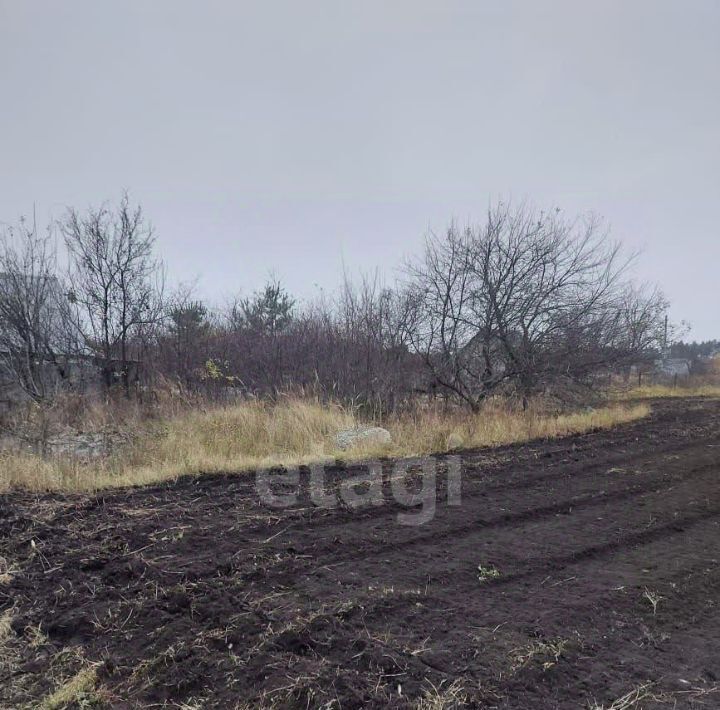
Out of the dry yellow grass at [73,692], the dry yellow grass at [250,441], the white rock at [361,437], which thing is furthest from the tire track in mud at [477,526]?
the white rock at [361,437]

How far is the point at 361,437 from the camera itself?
5988mm

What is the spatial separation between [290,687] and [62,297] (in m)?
9.68

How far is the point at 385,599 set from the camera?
242cm

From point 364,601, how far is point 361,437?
11.8ft

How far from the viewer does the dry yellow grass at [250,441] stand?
15.3 ft

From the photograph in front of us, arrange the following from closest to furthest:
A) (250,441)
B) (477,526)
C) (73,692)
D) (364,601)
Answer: (73,692)
(364,601)
(477,526)
(250,441)

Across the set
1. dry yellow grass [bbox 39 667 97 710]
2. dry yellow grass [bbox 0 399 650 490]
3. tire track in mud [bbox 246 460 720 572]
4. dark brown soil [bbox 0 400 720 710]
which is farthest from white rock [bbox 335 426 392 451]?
dry yellow grass [bbox 39 667 97 710]

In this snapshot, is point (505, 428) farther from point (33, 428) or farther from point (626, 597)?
point (33, 428)

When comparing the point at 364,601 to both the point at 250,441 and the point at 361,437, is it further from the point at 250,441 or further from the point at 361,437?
the point at 250,441

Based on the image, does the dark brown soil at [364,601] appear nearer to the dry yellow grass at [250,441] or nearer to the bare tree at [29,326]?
the dry yellow grass at [250,441]

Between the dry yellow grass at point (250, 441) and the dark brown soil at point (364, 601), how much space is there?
481mm

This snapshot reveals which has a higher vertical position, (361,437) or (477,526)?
(361,437)

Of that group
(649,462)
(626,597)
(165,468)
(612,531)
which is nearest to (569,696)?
(626,597)

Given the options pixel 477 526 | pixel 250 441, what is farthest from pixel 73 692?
pixel 250 441
